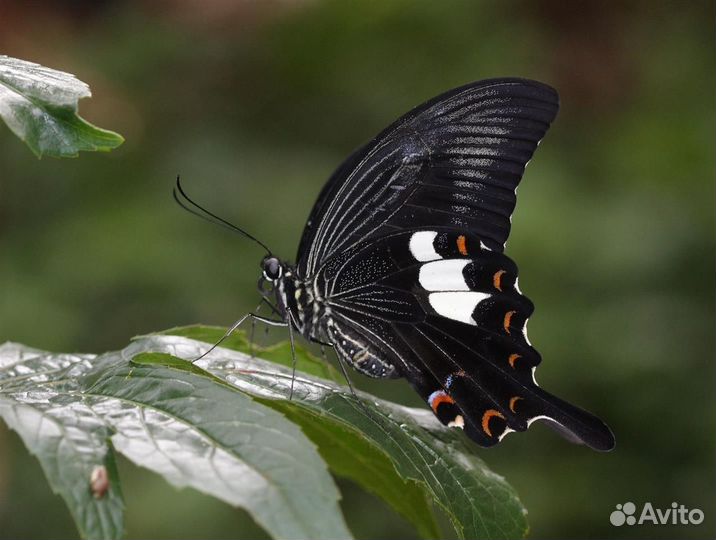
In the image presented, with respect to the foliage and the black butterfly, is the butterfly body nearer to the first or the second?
the black butterfly

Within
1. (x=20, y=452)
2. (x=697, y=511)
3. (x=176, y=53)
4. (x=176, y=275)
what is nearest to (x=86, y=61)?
(x=176, y=53)

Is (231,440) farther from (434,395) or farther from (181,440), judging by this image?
(434,395)

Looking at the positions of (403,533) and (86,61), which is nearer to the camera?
(403,533)

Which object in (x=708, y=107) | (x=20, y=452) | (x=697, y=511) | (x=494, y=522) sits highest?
(x=708, y=107)

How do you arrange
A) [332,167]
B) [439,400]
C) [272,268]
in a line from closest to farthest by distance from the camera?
[439,400]
[272,268]
[332,167]

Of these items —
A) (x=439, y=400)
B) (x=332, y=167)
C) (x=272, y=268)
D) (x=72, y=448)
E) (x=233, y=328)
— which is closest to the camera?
(x=72, y=448)

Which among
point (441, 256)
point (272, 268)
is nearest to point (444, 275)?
point (441, 256)

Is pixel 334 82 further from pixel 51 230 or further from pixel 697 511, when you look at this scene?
pixel 697 511
